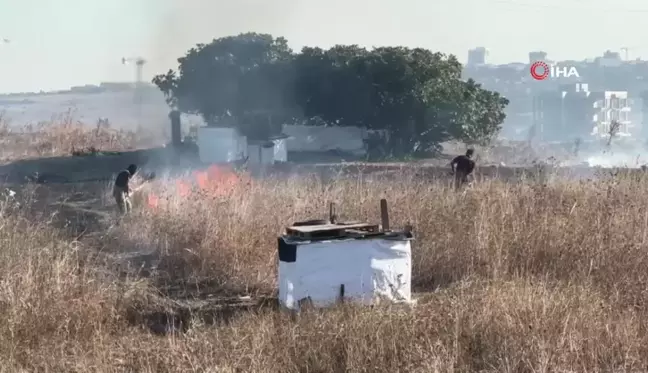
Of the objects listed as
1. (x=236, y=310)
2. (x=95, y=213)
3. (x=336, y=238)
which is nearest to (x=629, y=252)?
(x=336, y=238)

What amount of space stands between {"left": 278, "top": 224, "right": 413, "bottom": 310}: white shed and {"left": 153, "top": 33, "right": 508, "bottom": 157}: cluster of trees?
18.1 metres

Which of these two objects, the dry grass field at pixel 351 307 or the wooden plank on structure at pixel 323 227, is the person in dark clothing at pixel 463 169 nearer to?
the dry grass field at pixel 351 307

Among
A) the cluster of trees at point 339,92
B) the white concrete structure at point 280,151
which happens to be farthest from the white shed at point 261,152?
the cluster of trees at point 339,92

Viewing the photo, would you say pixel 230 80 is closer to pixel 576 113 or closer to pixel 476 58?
Result: pixel 576 113

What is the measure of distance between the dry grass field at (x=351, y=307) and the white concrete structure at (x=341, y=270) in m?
0.42

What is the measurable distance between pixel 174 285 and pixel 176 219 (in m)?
1.94

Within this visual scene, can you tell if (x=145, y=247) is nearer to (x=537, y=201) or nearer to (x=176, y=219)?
(x=176, y=219)

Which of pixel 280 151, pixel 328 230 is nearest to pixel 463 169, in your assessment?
pixel 328 230

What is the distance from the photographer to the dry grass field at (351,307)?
591cm

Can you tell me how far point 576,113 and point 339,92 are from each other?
88.3ft

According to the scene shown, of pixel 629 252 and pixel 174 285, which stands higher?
pixel 629 252

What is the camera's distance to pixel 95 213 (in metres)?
13.3

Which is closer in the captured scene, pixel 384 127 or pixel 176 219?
pixel 176 219

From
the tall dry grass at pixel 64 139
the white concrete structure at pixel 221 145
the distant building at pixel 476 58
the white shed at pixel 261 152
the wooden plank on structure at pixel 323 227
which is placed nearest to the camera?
the wooden plank on structure at pixel 323 227
